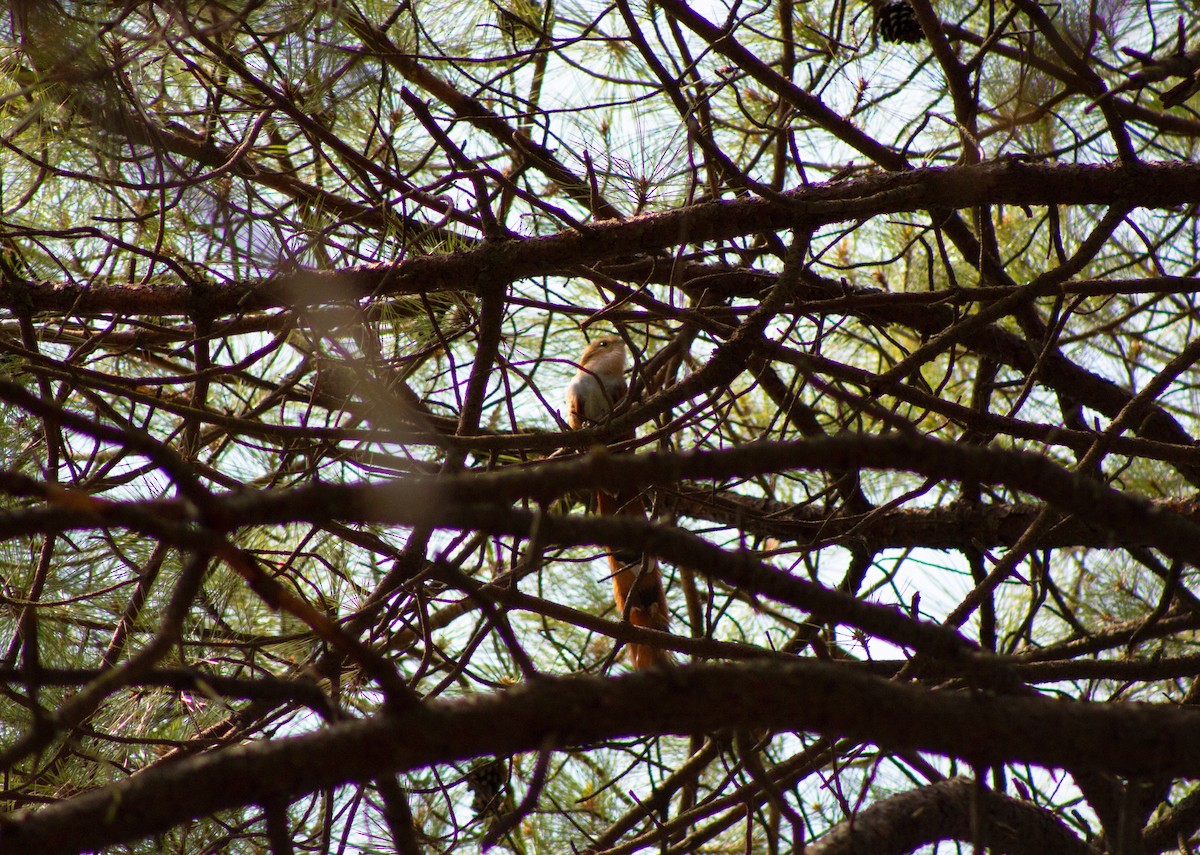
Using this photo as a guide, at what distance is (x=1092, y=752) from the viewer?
93 cm

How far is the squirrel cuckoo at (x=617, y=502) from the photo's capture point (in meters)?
2.94

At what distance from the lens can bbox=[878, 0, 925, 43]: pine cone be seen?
9.12ft

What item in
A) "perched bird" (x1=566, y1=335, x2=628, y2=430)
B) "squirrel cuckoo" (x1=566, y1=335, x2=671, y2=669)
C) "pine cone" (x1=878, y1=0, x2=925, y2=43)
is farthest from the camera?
"perched bird" (x1=566, y1=335, x2=628, y2=430)

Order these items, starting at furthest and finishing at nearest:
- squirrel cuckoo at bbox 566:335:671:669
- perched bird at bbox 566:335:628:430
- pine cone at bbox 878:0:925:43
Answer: perched bird at bbox 566:335:628:430, squirrel cuckoo at bbox 566:335:671:669, pine cone at bbox 878:0:925:43

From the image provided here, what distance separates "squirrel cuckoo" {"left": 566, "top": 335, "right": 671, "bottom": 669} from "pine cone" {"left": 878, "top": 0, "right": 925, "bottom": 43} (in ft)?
4.02

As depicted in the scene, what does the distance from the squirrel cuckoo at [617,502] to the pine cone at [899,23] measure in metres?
1.22

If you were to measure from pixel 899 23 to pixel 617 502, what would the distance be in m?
1.51

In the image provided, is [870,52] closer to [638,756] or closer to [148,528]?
[638,756]

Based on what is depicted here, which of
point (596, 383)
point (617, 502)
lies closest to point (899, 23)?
point (617, 502)

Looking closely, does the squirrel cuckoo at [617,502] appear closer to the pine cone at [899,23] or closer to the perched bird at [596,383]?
the perched bird at [596,383]

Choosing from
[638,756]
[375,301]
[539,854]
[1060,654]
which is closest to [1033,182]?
[1060,654]

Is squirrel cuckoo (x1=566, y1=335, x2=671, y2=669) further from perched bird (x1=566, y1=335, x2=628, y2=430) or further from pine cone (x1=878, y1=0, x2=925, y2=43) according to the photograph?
pine cone (x1=878, y1=0, x2=925, y2=43)

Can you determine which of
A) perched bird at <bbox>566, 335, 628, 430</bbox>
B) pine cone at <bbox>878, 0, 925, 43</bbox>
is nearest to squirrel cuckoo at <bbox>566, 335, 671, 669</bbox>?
perched bird at <bbox>566, 335, 628, 430</bbox>

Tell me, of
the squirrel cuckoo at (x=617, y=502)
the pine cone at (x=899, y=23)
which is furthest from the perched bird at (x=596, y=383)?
the pine cone at (x=899, y=23)
